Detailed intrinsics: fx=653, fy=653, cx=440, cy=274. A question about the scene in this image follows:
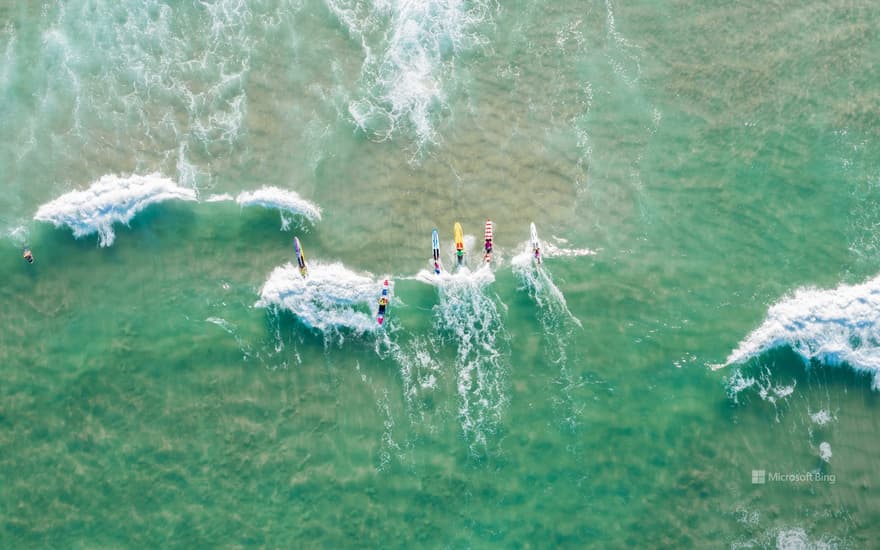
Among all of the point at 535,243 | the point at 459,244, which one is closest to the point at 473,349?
the point at 459,244

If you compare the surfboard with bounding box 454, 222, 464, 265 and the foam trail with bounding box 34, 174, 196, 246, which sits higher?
the foam trail with bounding box 34, 174, 196, 246

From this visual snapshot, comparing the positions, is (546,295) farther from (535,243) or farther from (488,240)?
(488,240)

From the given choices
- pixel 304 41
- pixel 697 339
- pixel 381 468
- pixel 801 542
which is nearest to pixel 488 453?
pixel 381 468

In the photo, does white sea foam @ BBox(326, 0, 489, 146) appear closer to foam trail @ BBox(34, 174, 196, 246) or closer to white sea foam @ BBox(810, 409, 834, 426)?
foam trail @ BBox(34, 174, 196, 246)

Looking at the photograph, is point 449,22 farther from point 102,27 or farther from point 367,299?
point 102,27

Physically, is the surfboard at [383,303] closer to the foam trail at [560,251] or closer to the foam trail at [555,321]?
the foam trail at [555,321]

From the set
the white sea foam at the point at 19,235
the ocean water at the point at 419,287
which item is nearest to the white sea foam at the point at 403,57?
the ocean water at the point at 419,287

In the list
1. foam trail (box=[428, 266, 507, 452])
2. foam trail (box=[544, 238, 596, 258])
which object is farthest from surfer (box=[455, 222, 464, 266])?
foam trail (box=[544, 238, 596, 258])
